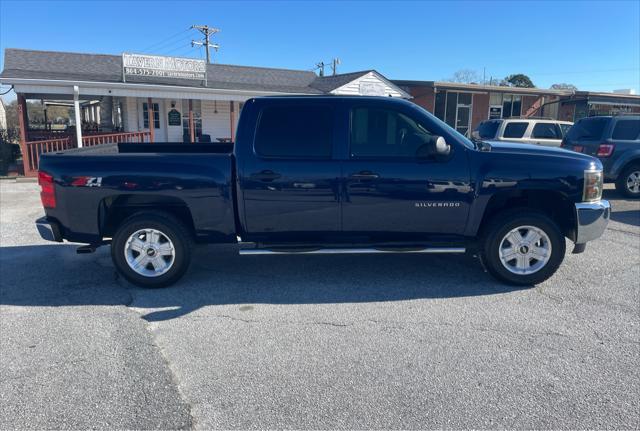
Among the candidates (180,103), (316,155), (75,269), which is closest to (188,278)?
(75,269)

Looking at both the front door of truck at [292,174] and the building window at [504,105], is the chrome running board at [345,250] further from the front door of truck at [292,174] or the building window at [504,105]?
the building window at [504,105]

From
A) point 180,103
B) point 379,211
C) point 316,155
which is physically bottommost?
point 379,211

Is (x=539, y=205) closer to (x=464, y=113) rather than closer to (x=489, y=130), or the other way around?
(x=489, y=130)

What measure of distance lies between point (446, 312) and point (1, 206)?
32.3 feet

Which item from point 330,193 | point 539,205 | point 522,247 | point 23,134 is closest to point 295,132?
point 330,193

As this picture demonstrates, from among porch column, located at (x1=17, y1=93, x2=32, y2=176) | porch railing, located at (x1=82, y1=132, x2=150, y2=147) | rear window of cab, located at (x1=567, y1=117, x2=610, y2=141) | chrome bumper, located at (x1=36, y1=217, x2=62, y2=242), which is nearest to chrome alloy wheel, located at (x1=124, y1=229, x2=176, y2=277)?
chrome bumper, located at (x1=36, y1=217, x2=62, y2=242)

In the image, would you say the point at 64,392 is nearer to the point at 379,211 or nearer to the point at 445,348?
the point at 445,348

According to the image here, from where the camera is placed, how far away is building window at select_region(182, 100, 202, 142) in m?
20.3

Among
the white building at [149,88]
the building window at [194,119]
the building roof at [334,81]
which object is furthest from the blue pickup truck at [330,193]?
the building roof at [334,81]

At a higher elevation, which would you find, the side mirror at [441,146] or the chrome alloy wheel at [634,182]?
the side mirror at [441,146]

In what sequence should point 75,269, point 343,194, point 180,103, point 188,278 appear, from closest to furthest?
point 343,194
point 188,278
point 75,269
point 180,103

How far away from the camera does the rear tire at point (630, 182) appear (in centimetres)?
1055

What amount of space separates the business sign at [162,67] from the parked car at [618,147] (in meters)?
14.1

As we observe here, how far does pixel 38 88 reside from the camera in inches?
579
